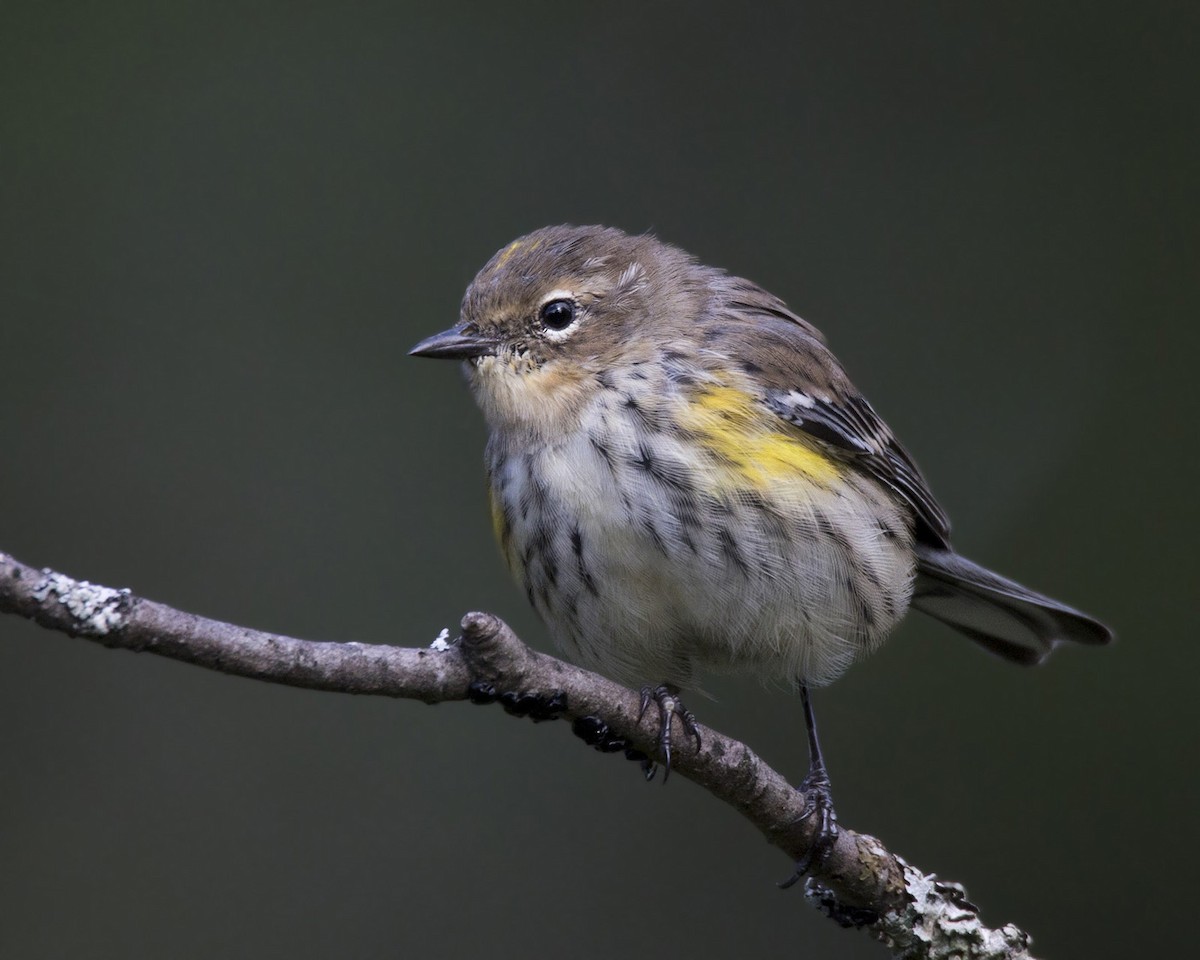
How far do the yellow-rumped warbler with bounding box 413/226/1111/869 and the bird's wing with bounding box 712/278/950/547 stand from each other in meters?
0.01

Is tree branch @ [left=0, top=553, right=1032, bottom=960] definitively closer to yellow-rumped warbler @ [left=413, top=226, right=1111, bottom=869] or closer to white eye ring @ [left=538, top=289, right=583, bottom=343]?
yellow-rumped warbler @ [left=413, top=226, right=1111, bottom=869]

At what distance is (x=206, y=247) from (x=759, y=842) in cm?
424

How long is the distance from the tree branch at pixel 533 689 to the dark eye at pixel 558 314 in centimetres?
156

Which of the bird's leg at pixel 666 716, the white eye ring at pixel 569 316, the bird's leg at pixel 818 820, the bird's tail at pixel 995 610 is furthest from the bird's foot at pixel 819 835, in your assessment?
the white eye ring at pixel 569 316

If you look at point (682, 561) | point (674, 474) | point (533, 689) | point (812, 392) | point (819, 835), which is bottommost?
point (819, 835)

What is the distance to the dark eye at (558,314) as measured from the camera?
13.7 ft

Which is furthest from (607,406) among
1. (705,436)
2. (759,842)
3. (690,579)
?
(759,842)

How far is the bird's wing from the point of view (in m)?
4.17

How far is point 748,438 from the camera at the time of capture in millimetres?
3850

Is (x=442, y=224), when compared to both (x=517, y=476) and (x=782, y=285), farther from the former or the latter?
(x=517, y=476)

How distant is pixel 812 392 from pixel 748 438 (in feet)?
1.91

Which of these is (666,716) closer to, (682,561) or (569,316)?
(682,561)

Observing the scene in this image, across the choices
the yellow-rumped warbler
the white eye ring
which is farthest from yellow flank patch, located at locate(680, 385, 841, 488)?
the white eye ring

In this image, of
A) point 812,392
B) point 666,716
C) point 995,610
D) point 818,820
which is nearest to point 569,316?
point 812,392
